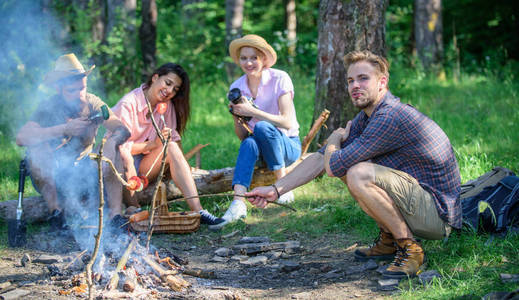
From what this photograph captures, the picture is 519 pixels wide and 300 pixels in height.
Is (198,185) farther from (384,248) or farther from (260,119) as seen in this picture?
(384,248)

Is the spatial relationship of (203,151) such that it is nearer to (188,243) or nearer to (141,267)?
(188,243)

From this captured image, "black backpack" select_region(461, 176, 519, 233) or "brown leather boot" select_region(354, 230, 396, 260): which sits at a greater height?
"black backpack" select_region(461, 176, 519, 233)

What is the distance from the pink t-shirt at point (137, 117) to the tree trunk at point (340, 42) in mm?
1819

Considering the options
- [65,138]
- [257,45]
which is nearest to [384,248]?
[257,45]

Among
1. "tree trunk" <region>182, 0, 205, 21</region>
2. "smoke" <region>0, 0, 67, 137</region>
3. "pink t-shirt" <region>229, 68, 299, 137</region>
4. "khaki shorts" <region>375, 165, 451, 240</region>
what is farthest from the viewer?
"tree trunk" <region>182, 0, 205, 21</region>

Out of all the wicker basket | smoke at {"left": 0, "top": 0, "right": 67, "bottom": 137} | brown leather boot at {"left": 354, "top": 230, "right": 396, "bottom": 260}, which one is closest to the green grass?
the wicker basket

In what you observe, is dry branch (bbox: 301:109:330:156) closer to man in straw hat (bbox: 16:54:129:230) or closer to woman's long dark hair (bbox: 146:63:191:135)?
woman's long dark hair (bbox: 146:63:191:135)

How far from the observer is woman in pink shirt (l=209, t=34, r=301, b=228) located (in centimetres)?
511

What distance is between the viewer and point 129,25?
36.7 ft

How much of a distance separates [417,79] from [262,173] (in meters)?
5.14

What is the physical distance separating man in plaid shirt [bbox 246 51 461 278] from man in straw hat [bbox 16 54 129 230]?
224 cm

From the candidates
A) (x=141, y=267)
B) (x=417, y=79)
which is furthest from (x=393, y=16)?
(x=141, y=267)

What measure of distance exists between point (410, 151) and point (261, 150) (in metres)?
1.93

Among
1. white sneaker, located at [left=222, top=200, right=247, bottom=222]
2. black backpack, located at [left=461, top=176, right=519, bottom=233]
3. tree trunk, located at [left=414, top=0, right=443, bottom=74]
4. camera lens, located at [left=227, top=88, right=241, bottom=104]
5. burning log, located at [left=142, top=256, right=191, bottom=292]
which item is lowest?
burning log, located at [left=142, top=256, right=191, bottom=292]
